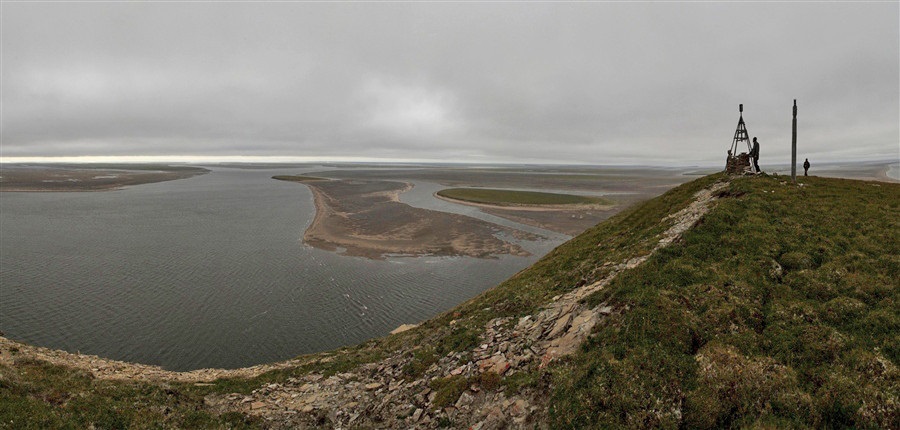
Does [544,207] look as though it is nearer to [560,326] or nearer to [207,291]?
[207,291]

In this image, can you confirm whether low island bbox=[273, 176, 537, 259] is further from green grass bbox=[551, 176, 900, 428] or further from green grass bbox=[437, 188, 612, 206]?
green grass bbox=[551, 176, 900, 428]

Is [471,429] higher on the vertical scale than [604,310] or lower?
lower

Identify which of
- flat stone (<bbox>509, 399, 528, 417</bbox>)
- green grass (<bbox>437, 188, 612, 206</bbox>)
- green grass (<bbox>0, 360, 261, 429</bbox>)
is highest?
green grass (<bbox>437, 188, 612, 206</bbox>)

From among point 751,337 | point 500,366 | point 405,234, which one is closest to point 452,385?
point 500,366

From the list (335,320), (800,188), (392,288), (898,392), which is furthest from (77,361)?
(800,188)

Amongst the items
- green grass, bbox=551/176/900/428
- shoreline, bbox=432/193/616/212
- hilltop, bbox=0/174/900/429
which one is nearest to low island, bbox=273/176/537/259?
shoreline, bbox=432/193/616/212

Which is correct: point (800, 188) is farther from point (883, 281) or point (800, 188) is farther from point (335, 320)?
point (335, 320)
